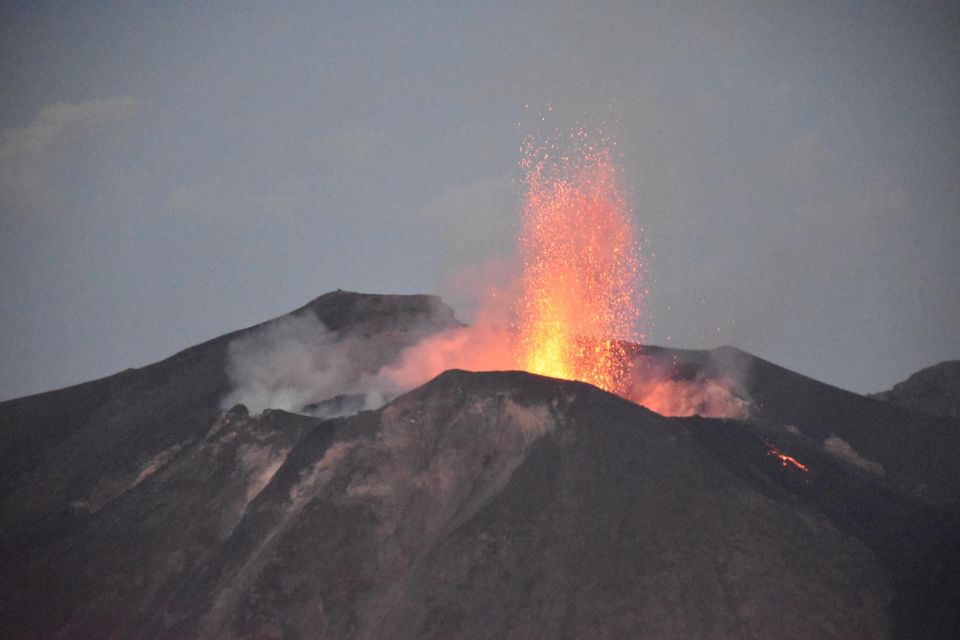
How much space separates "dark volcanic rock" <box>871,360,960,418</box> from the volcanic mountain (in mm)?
12253

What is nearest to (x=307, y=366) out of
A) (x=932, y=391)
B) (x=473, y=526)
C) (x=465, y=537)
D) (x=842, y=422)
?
(x=473, y=526)

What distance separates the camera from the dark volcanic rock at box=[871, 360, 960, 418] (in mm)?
56719

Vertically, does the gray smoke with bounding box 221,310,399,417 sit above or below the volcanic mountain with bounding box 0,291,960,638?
above

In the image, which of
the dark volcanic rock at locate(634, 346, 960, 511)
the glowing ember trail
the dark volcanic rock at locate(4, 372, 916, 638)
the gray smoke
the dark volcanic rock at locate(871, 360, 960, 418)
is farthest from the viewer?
the dark volcanic rock at locate(871, 360, 960, 418)

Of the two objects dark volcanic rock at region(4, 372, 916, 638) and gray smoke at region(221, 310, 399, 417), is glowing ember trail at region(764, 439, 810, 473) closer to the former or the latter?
dark volcanic rock at region(4, 372, 916, 638)

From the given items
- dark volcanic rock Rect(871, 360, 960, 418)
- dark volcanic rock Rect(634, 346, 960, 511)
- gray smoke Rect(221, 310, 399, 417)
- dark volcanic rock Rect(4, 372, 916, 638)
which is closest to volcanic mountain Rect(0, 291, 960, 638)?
dark volcanic rock Rect(4, 372, 916, 638)

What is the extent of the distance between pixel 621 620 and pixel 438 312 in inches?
1318

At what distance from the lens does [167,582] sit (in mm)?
32969

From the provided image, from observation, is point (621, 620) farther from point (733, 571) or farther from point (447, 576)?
point (447, 576)

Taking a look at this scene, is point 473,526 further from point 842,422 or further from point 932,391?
point 932,391

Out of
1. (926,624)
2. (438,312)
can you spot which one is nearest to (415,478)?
(926,624)

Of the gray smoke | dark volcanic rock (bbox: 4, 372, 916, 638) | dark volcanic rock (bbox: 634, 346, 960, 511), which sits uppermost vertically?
the gray smoke

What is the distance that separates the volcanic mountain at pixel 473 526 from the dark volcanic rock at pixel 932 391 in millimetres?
12253

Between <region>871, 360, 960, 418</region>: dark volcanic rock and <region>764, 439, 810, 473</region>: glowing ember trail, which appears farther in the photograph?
<region>871, 360, 960, 418</region>: dark volcanic rock
